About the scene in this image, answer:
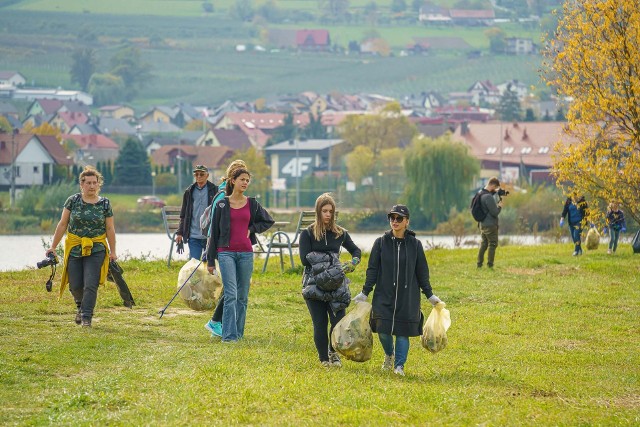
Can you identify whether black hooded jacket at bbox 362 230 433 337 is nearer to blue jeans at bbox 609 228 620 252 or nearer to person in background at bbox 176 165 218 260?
person in background at bbox 176 165 218 260

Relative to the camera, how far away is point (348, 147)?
131m

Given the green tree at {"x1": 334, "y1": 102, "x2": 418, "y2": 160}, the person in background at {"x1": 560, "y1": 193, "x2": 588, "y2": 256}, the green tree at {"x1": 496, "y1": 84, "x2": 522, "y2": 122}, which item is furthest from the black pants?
the green tree at {"x1": 496, "y1": 84, "x2": 522, "y2": 122}

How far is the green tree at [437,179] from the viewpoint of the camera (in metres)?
75.0

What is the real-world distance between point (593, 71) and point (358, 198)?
54.8 m

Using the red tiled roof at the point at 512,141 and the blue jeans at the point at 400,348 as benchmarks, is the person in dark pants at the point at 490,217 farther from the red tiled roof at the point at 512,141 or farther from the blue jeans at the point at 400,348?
the red tiled roof at the point at 512,141

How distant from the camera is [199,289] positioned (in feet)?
50.8

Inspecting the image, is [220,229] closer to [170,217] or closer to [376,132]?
[170,217]

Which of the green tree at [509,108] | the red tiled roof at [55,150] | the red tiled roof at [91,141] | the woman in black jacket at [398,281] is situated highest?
the green tree at [509,108]

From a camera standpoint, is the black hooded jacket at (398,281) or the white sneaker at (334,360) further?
the white sneaker at (334,360)

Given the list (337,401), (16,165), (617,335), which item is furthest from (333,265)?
(16,165)

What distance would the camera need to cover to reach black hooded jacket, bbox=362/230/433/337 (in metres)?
12.1

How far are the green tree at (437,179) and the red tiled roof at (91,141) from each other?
69.2 m

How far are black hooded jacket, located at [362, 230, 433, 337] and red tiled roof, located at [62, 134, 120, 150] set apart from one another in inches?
5157

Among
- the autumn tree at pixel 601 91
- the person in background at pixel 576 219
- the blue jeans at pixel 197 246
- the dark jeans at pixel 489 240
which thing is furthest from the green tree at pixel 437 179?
the blue jeans at pixel 197 246
